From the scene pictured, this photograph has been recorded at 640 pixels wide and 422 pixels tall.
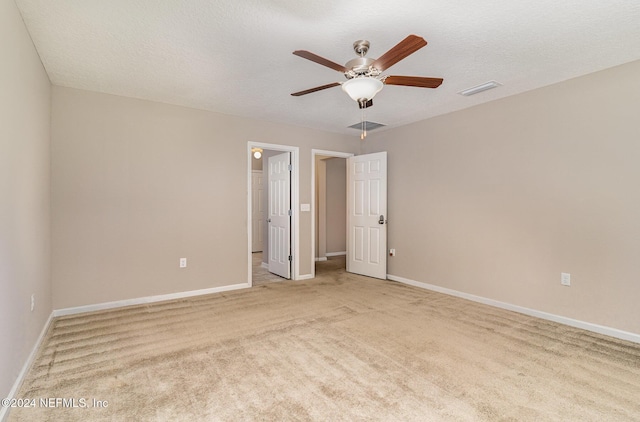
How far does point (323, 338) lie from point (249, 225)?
2.36 meters

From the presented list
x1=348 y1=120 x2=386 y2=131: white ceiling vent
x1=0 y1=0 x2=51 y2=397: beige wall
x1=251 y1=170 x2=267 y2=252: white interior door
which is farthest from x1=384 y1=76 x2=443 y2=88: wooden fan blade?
x1=251 y1=170 x2=267 y2=252: white interior door

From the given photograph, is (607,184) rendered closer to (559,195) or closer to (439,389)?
(559,195)

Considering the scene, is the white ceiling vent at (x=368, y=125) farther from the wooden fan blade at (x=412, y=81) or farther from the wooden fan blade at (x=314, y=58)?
the wooden fan blade at (x=314, y=58)

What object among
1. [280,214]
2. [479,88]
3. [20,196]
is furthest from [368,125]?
[20,196]

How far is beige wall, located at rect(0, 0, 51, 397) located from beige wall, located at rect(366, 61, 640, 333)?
450 centimetres

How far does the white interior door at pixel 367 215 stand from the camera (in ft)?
17.5

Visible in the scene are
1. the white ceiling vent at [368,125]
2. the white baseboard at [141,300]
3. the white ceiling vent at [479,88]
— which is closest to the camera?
the white ceiling vent at [479,88]

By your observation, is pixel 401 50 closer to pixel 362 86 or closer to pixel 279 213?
pixel 362 86

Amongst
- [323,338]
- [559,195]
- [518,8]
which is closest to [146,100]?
[323,338]

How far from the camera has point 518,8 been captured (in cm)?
212

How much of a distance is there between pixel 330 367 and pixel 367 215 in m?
3.44

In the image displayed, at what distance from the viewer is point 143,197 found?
3.97 meters

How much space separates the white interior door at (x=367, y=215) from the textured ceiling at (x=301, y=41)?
181 centimetres

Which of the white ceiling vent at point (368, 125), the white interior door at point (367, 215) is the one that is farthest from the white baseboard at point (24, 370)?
the white ceiling vent at point (368, 125)
